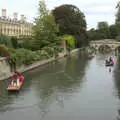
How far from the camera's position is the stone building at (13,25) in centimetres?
7675

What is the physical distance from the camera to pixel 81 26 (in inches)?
3027

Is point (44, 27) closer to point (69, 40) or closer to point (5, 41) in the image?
point (69, 40)

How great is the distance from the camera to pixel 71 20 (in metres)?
71.1

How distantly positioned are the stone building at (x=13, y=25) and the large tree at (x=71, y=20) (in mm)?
8778

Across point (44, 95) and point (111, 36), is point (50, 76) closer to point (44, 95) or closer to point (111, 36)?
point (44, 95)

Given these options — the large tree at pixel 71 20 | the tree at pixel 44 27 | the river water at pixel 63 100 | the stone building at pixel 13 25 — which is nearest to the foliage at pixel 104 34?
the stone building at pixel 13 25

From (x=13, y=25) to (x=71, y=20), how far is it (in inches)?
651

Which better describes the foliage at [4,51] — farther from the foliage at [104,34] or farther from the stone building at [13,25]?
the foliage at [104,34]

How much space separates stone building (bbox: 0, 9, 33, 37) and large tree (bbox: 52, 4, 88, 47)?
28.8 feet

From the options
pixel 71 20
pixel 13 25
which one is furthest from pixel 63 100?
pixel 13 25

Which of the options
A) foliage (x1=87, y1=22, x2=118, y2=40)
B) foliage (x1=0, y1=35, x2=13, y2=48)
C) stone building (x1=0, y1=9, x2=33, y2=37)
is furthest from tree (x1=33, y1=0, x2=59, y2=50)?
foliage (x1=87, y1=22, x2=118, y2=40)

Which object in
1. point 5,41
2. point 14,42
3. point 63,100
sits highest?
point 5,41

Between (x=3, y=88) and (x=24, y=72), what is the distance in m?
10.0

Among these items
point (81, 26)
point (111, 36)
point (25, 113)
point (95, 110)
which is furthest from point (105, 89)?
point (111, 36)
